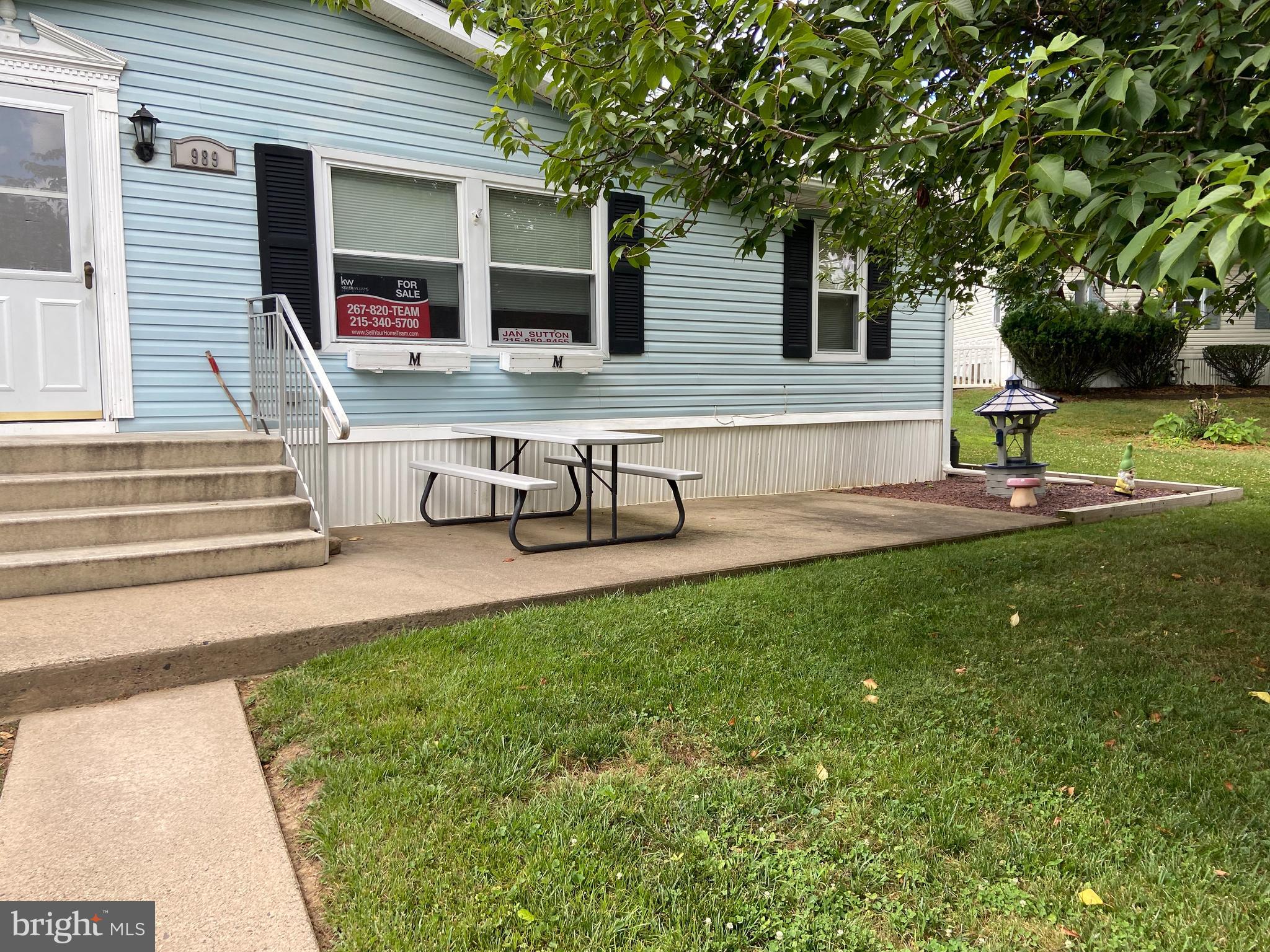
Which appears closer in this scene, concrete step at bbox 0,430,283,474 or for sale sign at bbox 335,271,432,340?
concrete step at bbox 0,430,283,474

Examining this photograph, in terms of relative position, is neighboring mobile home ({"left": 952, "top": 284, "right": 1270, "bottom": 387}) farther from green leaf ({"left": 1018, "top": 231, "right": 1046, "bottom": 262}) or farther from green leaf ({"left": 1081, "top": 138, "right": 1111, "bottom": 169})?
green leaf ({"left": 1018, "top": 231, "right": 1046, "bottom": 262})

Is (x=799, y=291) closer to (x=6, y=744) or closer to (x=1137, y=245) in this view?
(x=1137, y=245)

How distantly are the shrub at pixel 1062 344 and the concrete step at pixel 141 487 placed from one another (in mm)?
14710

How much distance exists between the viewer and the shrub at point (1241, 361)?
1714 centimetres

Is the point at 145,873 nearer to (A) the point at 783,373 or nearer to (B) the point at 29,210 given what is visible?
(B) the point at 29,210

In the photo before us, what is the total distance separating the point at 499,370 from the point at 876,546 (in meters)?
3.26

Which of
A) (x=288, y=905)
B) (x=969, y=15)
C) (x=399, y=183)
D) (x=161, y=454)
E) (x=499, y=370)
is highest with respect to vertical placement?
(x=399, y=183)

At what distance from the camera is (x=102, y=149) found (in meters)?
5.34

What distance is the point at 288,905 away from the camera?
192 cm

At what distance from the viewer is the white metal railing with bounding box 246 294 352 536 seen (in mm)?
4680

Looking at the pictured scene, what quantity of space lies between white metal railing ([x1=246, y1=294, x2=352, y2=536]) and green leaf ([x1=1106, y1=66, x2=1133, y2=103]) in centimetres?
368

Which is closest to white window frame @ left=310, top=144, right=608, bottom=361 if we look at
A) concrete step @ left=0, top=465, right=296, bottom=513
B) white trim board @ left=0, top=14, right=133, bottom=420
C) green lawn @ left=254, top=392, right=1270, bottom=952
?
white trim board @ left=0, top=14, right=133, bottom=420

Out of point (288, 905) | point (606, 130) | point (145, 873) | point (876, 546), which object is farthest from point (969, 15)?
point (876, 546)

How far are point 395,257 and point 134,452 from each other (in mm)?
2388
